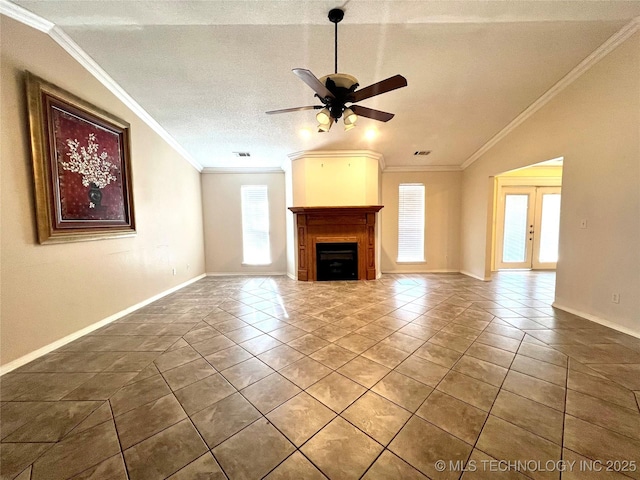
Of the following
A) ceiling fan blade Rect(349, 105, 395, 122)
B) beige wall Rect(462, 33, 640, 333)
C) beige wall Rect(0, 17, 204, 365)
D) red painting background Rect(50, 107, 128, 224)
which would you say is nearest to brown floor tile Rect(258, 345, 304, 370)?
beige wall Rect(0, 17, 204, 365)

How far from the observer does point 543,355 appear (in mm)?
2283

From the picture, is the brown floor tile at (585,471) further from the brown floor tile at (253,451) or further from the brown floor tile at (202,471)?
the brown floor tile at (202,471)

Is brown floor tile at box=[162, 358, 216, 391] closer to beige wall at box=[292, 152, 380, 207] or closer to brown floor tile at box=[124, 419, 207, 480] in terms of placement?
brown floor tile at box=[124, 419, 207, 480]

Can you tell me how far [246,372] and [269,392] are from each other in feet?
1.20

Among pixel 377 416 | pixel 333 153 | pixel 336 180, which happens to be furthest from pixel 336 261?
pixel 377 416

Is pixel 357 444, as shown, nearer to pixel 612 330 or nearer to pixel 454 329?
pixel 454 329

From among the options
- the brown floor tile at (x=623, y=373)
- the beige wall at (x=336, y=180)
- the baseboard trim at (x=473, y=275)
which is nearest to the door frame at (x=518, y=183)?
the baseboard trim at (x=473, y=275)

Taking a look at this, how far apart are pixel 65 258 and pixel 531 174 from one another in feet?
29.0

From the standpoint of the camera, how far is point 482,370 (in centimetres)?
206

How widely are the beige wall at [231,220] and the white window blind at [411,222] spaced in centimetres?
303

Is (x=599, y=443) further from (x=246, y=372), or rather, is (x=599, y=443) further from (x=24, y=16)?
(x=24, y=16)

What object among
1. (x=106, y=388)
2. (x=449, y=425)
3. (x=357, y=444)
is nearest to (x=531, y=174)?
(x=449, y=425)

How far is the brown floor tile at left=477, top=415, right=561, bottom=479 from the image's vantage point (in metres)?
1.29

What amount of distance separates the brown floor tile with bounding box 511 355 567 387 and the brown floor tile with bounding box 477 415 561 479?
0.77 meters
